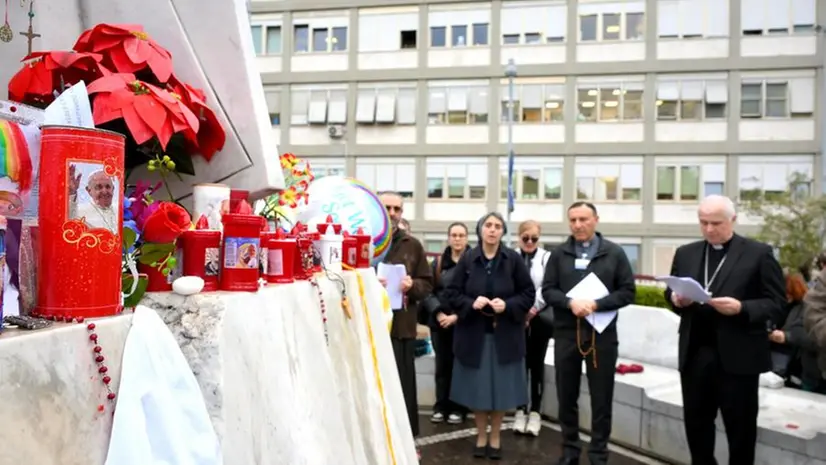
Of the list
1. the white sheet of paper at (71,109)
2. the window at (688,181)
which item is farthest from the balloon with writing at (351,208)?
the window at (688,181)

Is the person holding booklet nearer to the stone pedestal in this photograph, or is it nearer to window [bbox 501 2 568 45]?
the stone pedestal

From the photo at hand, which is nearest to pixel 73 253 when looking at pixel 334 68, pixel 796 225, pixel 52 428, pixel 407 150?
pixel 52 428

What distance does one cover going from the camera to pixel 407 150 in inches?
834

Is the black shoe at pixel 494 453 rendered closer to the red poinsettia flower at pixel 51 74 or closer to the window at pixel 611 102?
the red poinsettia flower at pixel 51 74

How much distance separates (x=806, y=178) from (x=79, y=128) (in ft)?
68.6

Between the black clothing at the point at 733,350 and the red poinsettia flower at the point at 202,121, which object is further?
the black clothing at the point at 733,350

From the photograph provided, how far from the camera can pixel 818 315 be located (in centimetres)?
314

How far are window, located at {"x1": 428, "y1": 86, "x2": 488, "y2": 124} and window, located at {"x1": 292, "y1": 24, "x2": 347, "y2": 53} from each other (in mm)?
3743

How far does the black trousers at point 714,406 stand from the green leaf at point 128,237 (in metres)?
3.20

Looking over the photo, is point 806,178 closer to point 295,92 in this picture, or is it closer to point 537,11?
point 537,11

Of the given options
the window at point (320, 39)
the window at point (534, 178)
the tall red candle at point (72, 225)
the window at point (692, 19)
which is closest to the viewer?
the tall red candle at point (72, 225)

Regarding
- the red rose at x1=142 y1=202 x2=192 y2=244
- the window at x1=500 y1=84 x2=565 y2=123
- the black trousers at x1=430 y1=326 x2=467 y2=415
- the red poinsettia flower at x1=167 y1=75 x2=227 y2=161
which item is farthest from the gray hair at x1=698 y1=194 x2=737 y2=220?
the window at x1=500 y1=84 x2=565 y2=123

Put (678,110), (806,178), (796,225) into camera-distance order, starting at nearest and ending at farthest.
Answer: (796,225)
(806,178)
(678,110)

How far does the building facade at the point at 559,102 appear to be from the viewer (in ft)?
62.8
